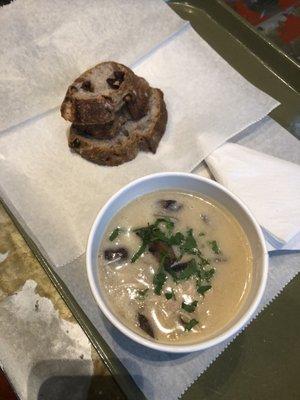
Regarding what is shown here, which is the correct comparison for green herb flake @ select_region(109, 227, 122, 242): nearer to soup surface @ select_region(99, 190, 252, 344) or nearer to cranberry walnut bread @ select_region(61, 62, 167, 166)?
soup surface @ select_region(99, 190, 252, 344)

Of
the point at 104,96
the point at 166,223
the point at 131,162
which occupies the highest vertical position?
the point at 104,96

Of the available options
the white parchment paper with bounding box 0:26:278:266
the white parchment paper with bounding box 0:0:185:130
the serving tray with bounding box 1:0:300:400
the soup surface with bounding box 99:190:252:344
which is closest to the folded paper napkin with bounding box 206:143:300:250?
the white parchment paper with bounding box 0:26:278:266

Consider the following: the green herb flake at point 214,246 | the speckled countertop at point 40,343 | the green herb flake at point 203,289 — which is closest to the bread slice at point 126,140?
the speckled countertop at point 40,343

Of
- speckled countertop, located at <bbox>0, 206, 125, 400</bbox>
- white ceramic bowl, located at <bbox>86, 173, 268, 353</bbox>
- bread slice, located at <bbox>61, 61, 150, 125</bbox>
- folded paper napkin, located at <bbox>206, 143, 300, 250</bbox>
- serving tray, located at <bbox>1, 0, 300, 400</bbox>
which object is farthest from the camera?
serving tray, located at <bbox>1, 0, 300, 400</bbox>

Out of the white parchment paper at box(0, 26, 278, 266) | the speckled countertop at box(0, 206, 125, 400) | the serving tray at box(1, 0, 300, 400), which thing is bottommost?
the speckled countertop at box(0, 206, 125, 400)

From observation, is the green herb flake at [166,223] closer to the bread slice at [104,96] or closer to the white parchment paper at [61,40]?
the bread slice at [104,96]

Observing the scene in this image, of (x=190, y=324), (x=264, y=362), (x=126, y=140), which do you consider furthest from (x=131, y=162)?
(x=264, y=362)

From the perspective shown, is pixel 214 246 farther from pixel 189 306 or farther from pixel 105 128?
pixel 105 128
